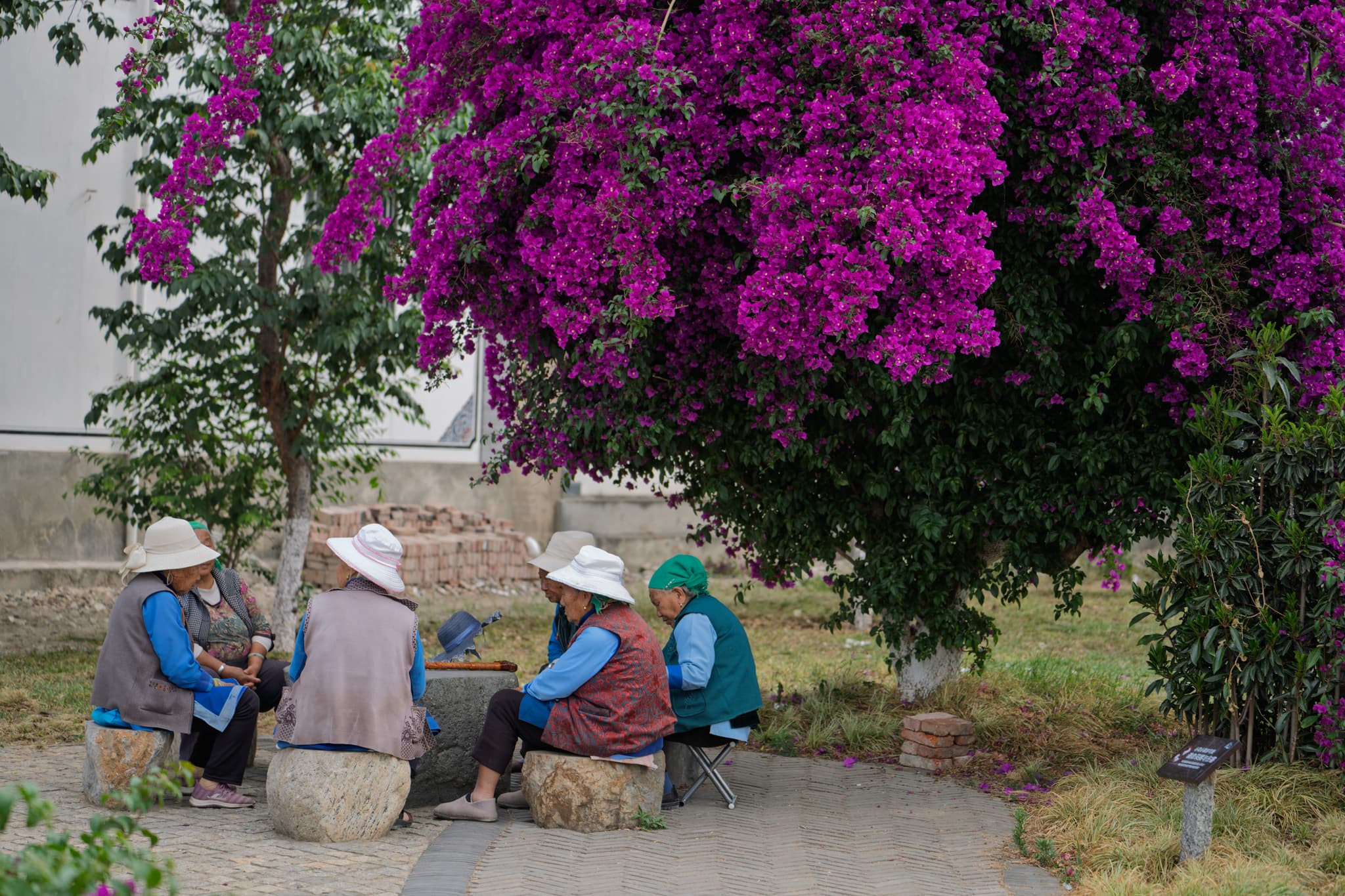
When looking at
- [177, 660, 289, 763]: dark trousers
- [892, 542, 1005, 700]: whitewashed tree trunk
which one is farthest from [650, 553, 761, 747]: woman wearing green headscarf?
[892, 542, 1005, 700]: whitewashed tree trunk

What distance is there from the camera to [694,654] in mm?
6262

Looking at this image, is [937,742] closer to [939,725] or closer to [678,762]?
[939,725]

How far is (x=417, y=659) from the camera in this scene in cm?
577

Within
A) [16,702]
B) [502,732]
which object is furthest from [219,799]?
[16,702]

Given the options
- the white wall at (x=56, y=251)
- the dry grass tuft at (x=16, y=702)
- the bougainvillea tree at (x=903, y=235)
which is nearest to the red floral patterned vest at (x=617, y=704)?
the bougainvillea tree at (x=903, y=235)

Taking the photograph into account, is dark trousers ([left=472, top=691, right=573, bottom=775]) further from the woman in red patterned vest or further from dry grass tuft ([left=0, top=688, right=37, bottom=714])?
dry grass tuft ([left=0, top=688, right=37, bottom=714])

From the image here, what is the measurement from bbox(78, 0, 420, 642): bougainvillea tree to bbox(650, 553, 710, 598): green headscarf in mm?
4109

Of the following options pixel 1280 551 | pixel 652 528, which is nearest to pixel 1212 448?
pixel 1280 551

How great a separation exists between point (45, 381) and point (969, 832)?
1077cm

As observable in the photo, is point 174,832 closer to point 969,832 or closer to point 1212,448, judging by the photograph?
point 969,832

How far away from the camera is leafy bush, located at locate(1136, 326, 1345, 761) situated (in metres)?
6.00

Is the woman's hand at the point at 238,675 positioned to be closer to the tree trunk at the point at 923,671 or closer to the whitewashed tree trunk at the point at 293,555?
the tree trunk at the point at 923,671

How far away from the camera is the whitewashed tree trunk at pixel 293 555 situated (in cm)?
1129

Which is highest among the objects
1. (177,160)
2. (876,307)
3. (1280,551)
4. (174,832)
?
(177,160)
